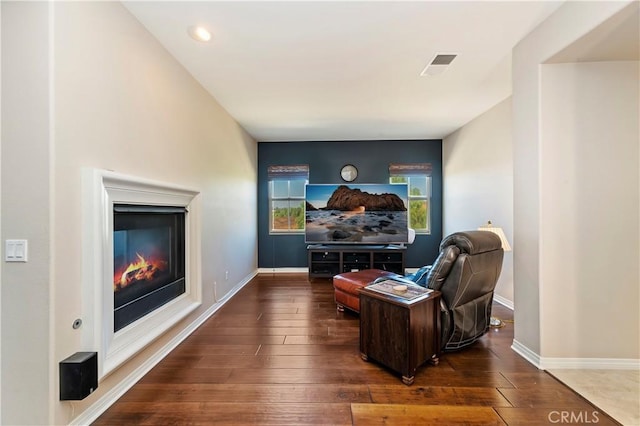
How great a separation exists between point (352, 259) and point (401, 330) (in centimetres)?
274

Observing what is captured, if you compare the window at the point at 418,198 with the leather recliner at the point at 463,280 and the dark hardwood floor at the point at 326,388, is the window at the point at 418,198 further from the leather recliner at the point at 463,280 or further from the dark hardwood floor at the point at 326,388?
the leather recliner at the point at 463,280

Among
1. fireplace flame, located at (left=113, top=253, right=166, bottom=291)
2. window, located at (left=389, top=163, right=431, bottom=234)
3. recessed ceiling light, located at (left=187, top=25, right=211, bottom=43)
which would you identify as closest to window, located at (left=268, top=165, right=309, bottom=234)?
window, located at (left=389, top=163, right=431, bottom=234)

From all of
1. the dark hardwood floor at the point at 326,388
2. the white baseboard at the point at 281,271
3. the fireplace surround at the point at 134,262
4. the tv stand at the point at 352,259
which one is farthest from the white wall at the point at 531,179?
the white baseboard at the point at 281,271

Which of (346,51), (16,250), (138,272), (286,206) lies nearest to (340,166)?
(286,206)

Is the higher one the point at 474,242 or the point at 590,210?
the point at 590,210

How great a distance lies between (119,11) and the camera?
166 centimetres

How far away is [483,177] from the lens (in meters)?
3.63

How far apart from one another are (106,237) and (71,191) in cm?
31

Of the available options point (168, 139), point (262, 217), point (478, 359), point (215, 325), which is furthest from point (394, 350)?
point (262, 217)

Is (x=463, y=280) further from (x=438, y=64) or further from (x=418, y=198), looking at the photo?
(x=418, y=198)

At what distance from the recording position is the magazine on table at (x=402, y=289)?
191 cm

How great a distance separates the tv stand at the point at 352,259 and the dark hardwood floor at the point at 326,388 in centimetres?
200

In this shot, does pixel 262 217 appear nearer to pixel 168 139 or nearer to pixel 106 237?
pixel 168 139

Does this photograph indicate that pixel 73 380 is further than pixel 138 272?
No
